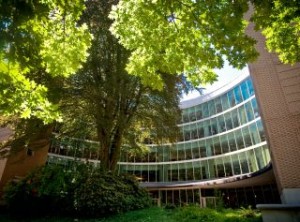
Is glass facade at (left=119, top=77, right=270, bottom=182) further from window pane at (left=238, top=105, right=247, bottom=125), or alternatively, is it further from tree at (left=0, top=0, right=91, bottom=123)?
tree at (left=0, top=0, right=91, bottom=123)

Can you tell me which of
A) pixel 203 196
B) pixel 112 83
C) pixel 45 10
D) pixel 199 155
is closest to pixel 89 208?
pixel 112 83

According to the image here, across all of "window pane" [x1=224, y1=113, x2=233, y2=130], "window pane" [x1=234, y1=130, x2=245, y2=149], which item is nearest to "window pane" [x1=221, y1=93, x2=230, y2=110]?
"window pane" [x1=224, y1=113, x2=233, y2=130]

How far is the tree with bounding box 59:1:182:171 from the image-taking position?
462 inches

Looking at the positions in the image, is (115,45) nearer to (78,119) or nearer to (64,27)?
(78,119)

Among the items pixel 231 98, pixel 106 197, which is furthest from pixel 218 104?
pixel 106 197

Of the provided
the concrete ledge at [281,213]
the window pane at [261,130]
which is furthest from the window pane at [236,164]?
the concrete ledge at [281,213]

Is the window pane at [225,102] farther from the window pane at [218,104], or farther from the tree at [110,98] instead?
the tree at [110,98]

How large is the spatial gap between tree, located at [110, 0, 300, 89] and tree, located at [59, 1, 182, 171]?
4785 millimetres

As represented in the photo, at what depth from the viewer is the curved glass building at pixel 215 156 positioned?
27.1 m

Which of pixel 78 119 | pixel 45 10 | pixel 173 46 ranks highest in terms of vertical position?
pixel 78 119

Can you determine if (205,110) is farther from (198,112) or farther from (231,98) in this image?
(231,98)

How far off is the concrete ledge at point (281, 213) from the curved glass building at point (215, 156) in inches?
598

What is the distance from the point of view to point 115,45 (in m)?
12.9

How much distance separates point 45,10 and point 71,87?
7952 mm
